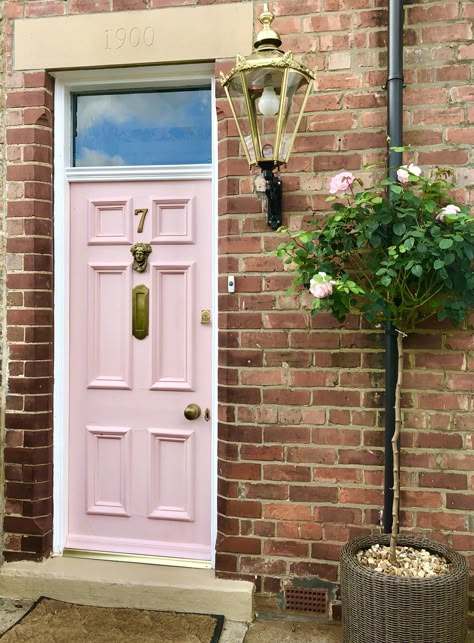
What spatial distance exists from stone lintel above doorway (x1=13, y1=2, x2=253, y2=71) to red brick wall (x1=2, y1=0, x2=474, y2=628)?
0.09 metres

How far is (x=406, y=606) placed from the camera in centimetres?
217

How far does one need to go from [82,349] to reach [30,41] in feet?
5.50

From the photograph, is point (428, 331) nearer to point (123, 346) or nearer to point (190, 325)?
point (190, 325)

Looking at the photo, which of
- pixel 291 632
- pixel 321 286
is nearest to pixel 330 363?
Answer: pixel 321 286

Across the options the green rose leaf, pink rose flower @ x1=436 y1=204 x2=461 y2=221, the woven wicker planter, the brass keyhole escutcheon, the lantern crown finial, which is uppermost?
the lantern crown finial

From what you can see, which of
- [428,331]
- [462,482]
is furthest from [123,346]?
[462,482]

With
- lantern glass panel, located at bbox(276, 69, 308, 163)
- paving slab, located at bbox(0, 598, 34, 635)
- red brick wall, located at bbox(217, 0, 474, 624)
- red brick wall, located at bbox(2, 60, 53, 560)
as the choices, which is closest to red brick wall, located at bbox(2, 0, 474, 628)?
red brick wall, located at bbox(217, 0, 474, 624)

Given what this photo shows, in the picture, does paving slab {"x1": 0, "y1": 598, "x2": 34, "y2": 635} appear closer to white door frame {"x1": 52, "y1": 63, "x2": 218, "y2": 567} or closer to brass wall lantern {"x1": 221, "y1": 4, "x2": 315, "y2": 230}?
white door frame {"x1": 52, "y1": 63, "x2": 218, "y2": 567}

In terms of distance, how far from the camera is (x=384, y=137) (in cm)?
267

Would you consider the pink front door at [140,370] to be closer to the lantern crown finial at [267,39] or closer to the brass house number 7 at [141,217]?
the brass house number 7 at [141,217]

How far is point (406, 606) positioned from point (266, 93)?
2.16 meters

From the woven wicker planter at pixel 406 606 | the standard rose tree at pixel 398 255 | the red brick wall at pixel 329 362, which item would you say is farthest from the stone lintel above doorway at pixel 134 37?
the woven wicker planter at pixel 406 606

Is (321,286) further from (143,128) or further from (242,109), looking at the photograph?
(143,128)

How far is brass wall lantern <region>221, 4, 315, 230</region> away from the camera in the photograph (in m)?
2.26
